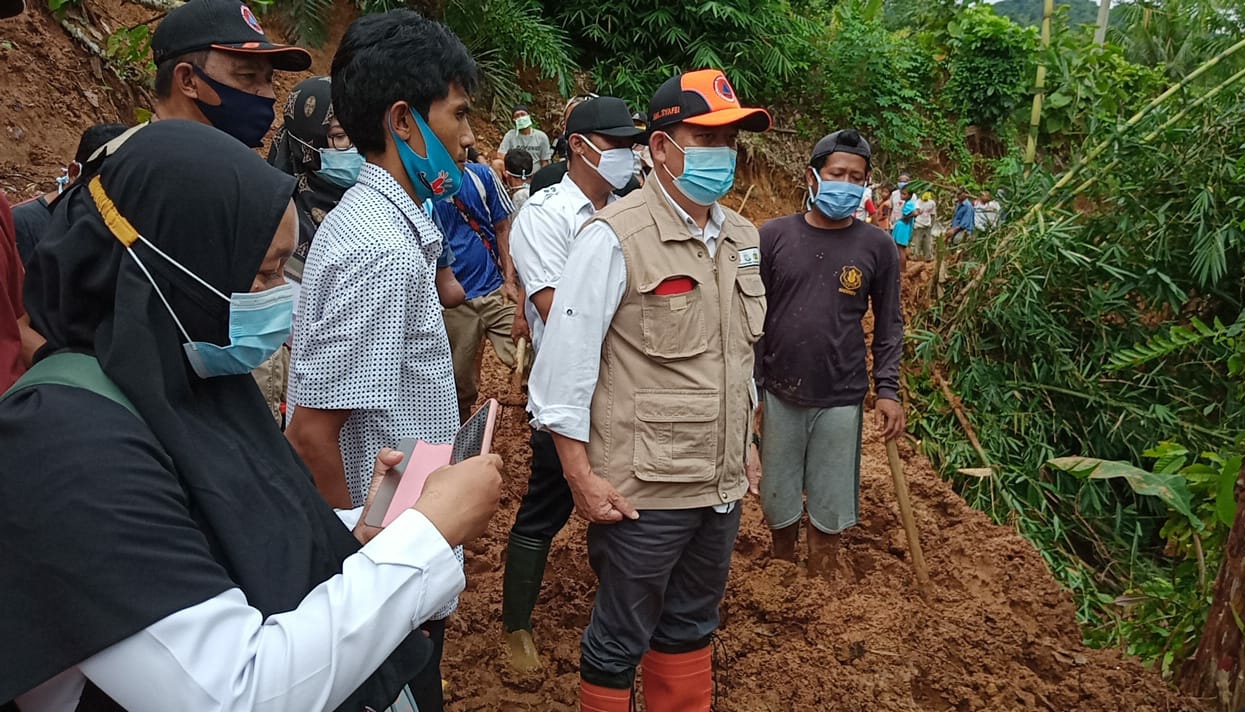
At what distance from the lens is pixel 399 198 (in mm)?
2041

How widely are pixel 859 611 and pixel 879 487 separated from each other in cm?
159

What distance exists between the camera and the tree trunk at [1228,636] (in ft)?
9.95

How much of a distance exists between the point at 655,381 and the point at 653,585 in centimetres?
56

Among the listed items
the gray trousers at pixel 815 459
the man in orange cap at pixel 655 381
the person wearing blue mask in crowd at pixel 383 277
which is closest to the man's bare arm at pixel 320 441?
the person wearing blue mask in crowd at pixel 383 277

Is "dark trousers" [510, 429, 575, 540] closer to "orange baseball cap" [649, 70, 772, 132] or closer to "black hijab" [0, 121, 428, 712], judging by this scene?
"orange baseball cap" [649, 70, 772, 132]

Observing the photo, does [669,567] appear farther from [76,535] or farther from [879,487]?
[879,487]

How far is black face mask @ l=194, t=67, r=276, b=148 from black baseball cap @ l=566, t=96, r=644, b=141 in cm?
129

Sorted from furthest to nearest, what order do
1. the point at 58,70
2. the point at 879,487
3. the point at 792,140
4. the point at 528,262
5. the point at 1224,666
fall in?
the point at 792,140, the point at 58,70, the point at 879,487, the point at 528,262, the point at 1224,666

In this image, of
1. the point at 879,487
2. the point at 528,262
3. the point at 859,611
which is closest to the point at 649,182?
the point at 528,262

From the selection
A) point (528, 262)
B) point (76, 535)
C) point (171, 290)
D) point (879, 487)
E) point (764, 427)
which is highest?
point (171, 290)

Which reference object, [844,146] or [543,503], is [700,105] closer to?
[844,146]

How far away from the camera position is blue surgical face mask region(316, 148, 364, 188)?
10.6ft

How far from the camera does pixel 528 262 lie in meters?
3.35

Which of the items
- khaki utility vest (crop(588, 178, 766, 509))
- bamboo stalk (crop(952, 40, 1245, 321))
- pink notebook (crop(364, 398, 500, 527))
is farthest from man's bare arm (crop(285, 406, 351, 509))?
bamboo stalk (crop(952, 40, 1245, 321))
